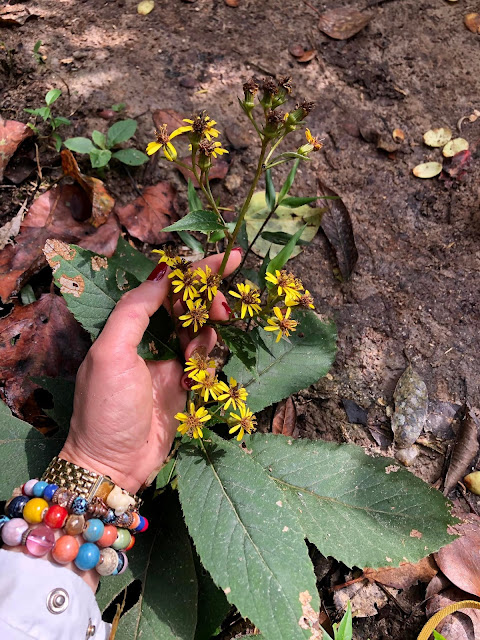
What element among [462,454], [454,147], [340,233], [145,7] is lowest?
[462,454]

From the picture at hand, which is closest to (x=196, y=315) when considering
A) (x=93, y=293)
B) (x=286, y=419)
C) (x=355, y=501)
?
(x=93, y=293)

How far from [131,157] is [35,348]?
4.18 feet

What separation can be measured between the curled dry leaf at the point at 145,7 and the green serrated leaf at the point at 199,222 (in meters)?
2.83

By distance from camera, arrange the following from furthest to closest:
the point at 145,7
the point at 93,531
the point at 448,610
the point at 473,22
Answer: the point at 145,7 < the point at 473,22 < the point at 448,610 < the point at 93,531

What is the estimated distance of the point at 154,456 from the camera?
218 cm

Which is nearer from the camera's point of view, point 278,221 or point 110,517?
point 110,517

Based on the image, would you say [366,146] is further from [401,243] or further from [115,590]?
[115,590]

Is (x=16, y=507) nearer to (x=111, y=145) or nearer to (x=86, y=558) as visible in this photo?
(x=86, y=558)

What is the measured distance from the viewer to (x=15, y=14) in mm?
3627

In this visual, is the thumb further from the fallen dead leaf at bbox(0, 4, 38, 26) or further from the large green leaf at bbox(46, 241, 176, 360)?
the fallen dead leaf at bbox(0, 4, 38, 26)

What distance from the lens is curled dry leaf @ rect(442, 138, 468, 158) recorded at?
316cm

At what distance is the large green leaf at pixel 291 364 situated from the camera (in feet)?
7.82

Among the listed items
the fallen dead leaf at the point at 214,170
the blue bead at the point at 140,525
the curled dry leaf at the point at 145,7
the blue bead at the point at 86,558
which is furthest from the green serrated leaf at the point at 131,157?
the blue bead at the point at 86,558

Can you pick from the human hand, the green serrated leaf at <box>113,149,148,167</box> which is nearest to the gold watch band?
the human hand
